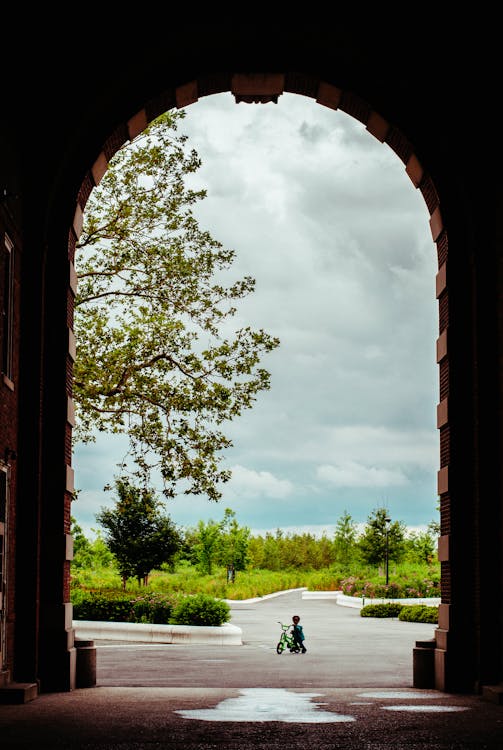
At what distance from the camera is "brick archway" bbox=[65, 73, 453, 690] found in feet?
48.6

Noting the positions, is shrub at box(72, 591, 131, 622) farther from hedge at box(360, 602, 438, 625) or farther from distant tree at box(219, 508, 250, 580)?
distant tree at box(219, 508, 250, 580)

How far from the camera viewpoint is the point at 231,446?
25703mm

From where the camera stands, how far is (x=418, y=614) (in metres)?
35.9

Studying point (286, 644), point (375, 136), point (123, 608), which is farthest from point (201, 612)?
point (375, 136)

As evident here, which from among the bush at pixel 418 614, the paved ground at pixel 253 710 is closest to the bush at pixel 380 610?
the bush at pixel 418 614

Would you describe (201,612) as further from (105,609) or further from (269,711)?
(269,711)

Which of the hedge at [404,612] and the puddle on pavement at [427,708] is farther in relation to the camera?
the hedge at [404,612]

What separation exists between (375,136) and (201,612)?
16484 mm

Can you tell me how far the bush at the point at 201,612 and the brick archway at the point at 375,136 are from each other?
563 inches

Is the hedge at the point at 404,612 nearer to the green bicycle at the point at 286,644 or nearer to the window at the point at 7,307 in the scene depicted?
the green bicycle at the point at 286,644

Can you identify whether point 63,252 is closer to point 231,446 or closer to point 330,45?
point 330,45

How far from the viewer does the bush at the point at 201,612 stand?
2870 centimetres

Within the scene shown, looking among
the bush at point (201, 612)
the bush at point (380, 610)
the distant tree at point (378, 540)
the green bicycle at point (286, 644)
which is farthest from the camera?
the distant tree at point (378, 540)

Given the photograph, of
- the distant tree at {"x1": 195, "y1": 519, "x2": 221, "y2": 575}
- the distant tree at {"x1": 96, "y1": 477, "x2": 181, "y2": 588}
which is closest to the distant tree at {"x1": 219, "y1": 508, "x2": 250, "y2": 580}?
the distant tree at {"x1": 195, "y1": 519, "x2": 221, "y2": 575}
